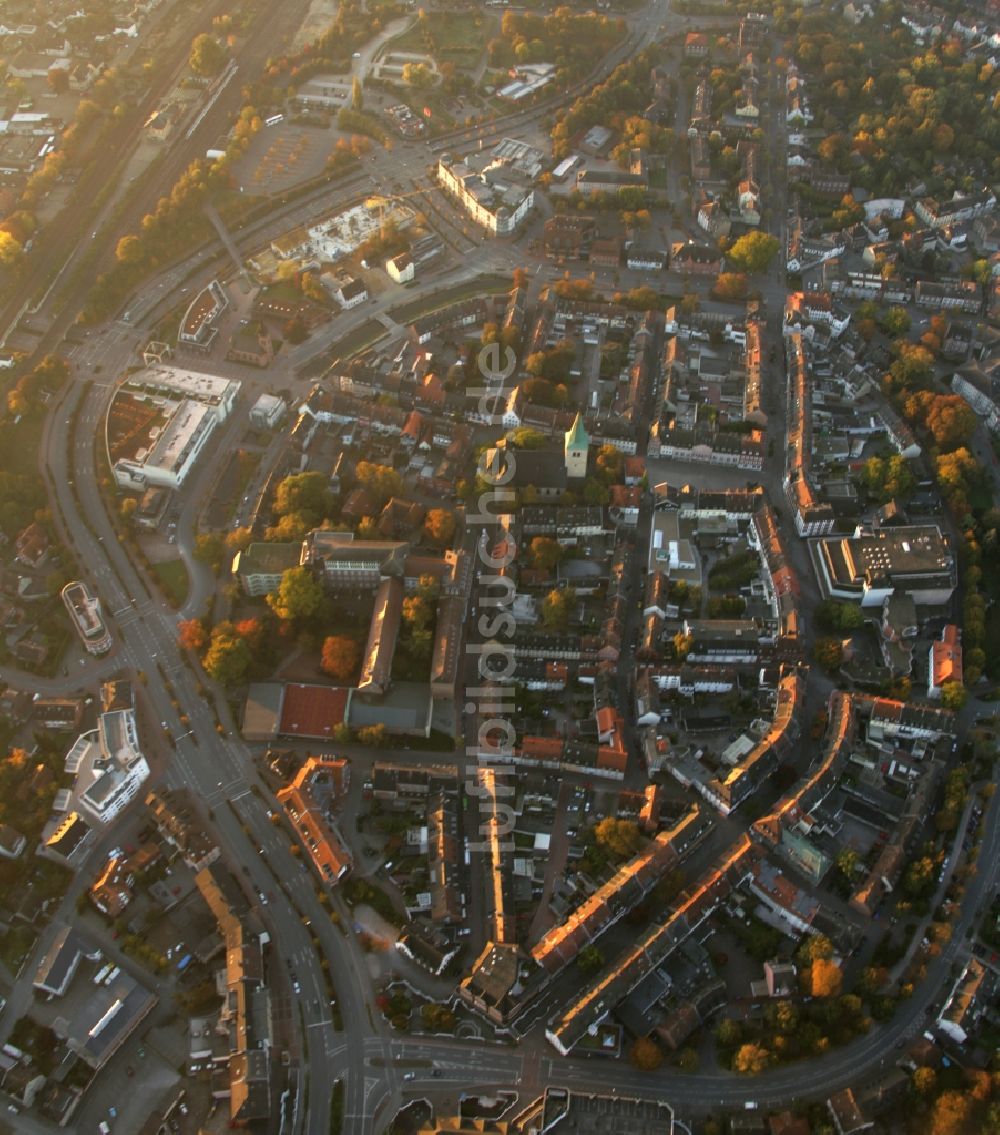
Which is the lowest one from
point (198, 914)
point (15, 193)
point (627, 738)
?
point (627, 738)

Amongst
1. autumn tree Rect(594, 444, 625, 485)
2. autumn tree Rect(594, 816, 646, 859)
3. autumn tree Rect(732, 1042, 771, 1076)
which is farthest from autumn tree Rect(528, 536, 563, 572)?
autumn tree Rect(732, 1042, 771, 1076)

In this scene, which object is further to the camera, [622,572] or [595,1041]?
[622,572]

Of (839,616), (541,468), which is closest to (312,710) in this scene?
(541,468)

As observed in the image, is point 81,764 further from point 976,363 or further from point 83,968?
point 976,363

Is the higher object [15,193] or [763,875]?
[15,193]

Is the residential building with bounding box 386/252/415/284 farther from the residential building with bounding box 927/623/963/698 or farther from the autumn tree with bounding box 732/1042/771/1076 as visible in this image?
the autumn tree with bounding box 732/1042/771/1076

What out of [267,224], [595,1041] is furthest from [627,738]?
[267,224]

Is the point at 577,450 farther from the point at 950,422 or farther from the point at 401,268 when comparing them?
Answer: the point at 401,268
